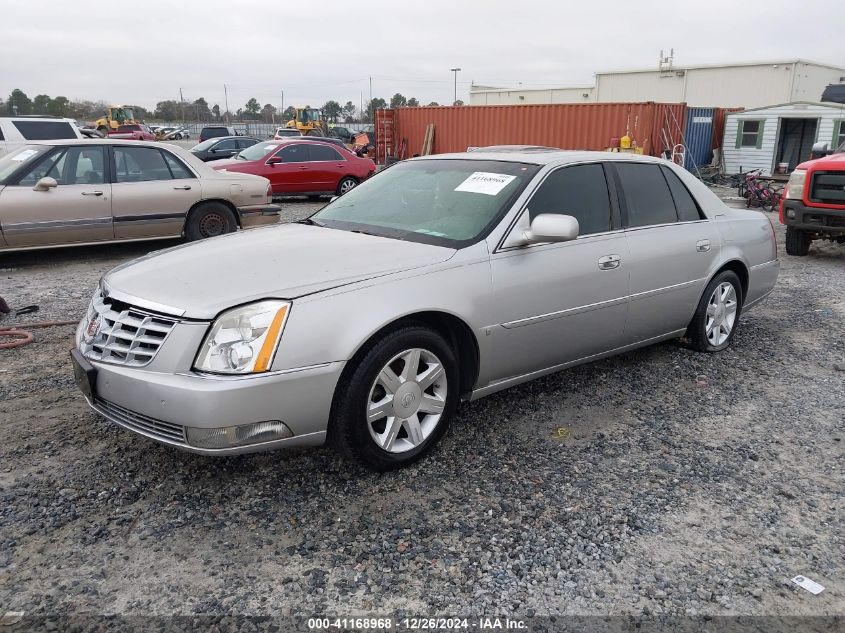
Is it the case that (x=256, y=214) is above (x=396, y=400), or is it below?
above

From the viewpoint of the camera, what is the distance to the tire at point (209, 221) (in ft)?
28.6

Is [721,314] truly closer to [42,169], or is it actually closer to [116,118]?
[42,169]

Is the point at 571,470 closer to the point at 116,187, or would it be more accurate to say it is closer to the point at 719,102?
the point at 116,187

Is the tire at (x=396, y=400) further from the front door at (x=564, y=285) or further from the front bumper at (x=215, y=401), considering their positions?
the front door at (x=564, y=285)

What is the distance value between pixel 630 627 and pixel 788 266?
8046 mm

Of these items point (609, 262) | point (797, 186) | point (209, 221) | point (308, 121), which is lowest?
point (209, 221)

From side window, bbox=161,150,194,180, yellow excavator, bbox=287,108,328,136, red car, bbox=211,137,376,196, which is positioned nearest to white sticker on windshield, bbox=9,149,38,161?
side window, bbox=161,150,194,180

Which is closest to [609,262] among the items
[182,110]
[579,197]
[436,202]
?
[579,197]

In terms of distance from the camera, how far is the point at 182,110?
8438 centimetres

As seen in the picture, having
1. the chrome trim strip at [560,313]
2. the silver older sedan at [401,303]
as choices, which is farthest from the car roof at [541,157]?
the chrome trim strip at [560,313]

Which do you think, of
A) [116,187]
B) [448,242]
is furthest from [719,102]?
[448,242]

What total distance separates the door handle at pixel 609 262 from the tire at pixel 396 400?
120cm

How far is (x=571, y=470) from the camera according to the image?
3.36 meters

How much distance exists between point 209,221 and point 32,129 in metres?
5.75
